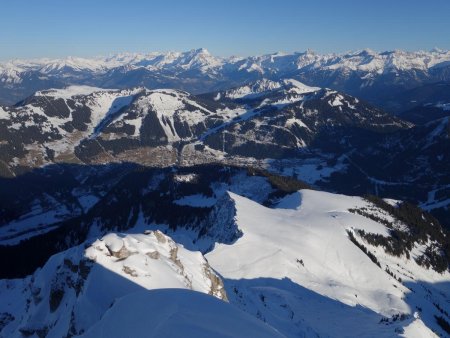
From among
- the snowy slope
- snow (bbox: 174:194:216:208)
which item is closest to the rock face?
the snowy slope

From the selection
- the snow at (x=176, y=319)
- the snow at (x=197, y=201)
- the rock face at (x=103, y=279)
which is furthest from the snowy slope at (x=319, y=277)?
the snow at (x=197, y=201)

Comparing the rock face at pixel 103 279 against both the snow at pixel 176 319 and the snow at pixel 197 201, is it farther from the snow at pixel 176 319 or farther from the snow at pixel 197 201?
the snow at pixel 197 201

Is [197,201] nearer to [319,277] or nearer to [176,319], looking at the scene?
[319,277]

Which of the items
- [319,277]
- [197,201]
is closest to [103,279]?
[319,277]

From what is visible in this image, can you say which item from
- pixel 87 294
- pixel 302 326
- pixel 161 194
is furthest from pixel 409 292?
pixel 161 194

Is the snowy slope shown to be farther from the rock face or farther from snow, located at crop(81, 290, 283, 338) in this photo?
snow, located at crop(81, 290, 283, 338)

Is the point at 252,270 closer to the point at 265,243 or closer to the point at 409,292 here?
the point at 265,243
